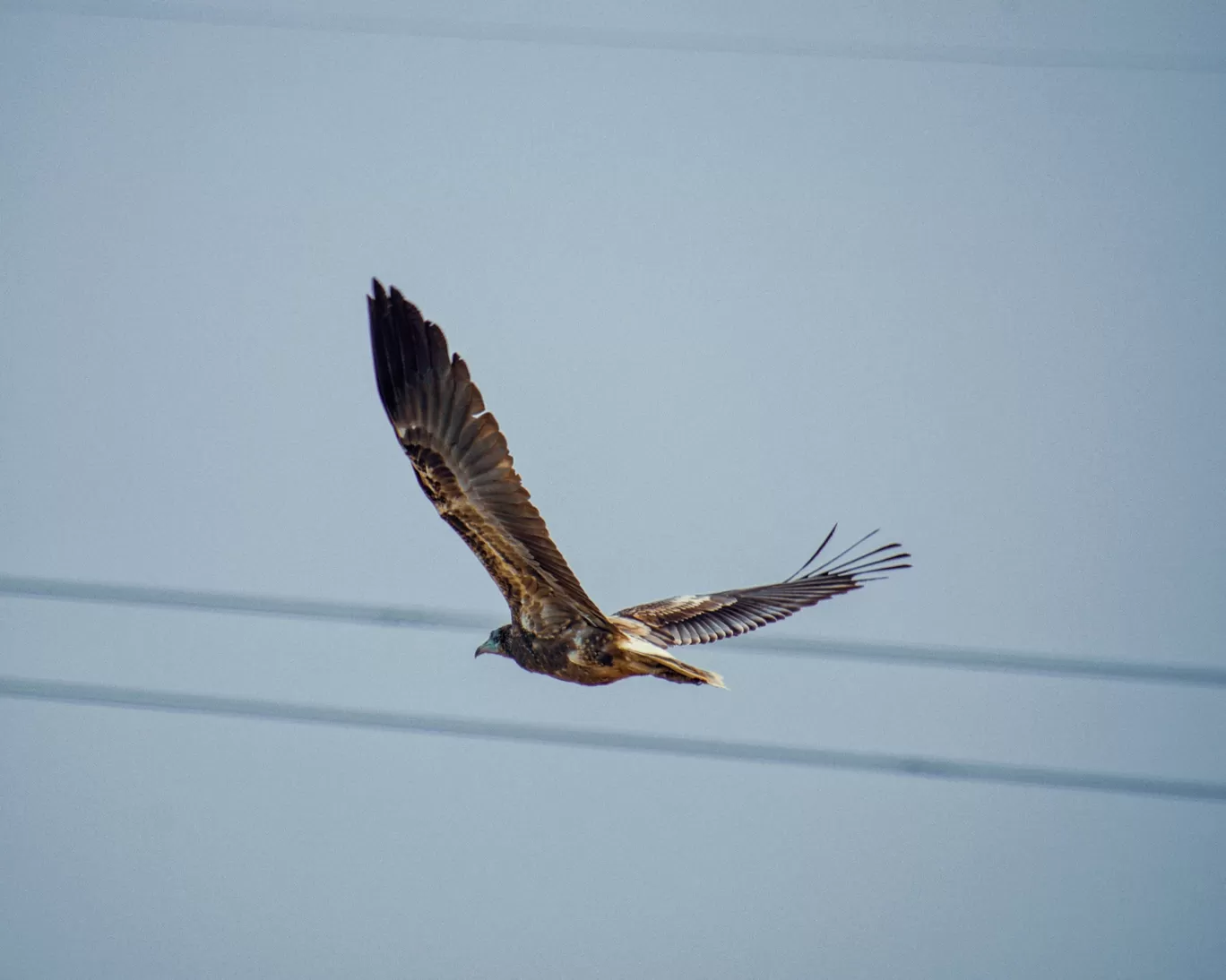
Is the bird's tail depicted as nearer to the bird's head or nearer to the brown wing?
the brown wing

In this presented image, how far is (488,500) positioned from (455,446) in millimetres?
116

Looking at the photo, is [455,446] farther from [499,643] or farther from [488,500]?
[499,643]

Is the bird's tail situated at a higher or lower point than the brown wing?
lower

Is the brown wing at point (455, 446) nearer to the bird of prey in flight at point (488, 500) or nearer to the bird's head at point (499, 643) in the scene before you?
the bird of prey in flight at point (488, 500)

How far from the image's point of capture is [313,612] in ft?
14.4

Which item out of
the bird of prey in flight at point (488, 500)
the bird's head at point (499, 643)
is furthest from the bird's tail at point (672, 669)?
the bird's head at point (499, 643)

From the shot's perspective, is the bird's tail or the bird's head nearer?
the bird's tail

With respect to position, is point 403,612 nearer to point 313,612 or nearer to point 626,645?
point 313,612

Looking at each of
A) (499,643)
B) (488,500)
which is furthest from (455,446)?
(499,643)

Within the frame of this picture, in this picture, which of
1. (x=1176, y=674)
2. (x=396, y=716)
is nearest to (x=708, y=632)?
(x=396, y=716)

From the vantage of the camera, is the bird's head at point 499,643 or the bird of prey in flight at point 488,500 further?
the bird's head at point 499,643

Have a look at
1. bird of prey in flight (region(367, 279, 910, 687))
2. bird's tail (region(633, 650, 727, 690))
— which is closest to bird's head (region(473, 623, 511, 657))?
bird of prey in flight (region(367, 279, 910, 687))

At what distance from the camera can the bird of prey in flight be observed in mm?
2430

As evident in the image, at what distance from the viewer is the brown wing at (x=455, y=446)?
2430mm
